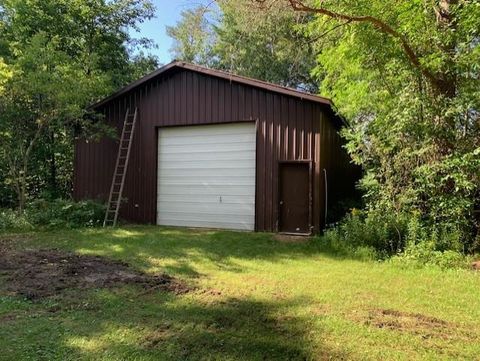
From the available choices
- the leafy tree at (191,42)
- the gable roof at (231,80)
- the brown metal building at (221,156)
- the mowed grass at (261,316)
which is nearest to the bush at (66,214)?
the brown metal building at (221,156)

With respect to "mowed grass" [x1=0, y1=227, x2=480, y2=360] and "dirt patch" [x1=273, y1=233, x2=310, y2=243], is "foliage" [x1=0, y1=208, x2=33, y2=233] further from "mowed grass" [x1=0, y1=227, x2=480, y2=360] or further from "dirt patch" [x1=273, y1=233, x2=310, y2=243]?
"dirt patch" [x1=273, y1=233, x2=310, y2=243]

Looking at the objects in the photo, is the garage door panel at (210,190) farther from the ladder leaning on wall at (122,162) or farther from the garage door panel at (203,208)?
the ladder leaning on wall at (122,162)

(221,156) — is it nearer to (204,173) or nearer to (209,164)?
(209,164)

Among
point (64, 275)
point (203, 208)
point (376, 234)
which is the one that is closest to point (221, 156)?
point (203, 208)

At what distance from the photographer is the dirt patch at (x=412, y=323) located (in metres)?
4.47

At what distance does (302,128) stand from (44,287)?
730cm

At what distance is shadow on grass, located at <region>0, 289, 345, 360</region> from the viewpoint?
3.90 metres

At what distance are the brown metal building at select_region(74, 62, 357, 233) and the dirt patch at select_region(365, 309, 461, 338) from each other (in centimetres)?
598

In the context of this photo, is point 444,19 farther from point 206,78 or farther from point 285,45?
point 285,45

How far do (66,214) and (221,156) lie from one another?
15.5 ft

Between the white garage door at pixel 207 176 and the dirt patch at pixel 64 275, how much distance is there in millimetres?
4879

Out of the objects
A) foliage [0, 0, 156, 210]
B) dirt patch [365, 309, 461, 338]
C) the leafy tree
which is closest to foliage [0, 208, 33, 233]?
foliage [0, 0, 156, 210]

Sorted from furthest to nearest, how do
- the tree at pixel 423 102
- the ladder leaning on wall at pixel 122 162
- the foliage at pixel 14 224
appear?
the ladder leaning on wall at pixel 122 162
the foliage at pixel 14 224
the tree at pixel 423 102

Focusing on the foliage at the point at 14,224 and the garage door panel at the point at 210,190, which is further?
the garage door panel at the point at 210,190
